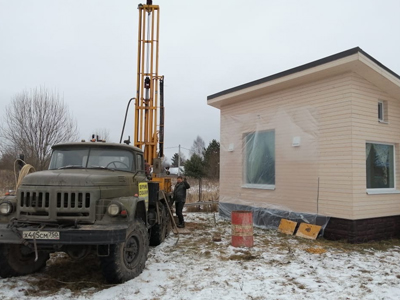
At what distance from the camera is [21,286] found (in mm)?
4770

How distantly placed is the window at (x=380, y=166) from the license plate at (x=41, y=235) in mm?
7439

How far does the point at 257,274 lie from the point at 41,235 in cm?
→ 344

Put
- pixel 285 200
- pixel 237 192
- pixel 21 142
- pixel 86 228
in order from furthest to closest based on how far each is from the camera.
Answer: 1. pixel 21 142
2. pixel 237 192
3. pixel 285 200
4. pixel 86 228

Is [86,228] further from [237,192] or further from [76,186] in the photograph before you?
[237,192]

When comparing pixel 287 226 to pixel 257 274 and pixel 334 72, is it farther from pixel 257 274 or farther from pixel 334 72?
pixel 334 72

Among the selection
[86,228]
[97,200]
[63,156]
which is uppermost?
[63,156]

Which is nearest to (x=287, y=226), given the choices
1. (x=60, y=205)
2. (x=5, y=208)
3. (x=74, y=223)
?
(x=74, y=223)

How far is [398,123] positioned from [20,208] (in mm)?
9461

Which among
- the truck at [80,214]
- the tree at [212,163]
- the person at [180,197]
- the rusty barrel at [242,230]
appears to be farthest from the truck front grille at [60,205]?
the tree at [212,163]

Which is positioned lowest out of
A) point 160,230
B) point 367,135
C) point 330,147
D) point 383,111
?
point 160,230

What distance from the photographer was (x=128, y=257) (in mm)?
5059

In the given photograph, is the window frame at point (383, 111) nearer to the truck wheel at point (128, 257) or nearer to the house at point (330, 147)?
the house at point (330, 147)

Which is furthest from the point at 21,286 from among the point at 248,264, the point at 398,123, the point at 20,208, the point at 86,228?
the point at 398,123

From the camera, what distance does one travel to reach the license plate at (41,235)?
4383 mm
